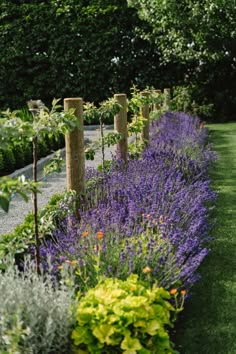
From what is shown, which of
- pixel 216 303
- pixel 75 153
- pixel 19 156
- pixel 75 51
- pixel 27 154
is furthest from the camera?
pixel 75 51

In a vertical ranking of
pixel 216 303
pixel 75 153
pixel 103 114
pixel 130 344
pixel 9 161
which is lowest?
pixel 216 303

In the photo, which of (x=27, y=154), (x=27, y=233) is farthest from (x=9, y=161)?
(x=27, y=233)

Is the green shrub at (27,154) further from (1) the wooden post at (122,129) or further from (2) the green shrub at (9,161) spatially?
(1) the wooden post at (122,129)

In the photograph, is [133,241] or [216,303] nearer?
[133,241]

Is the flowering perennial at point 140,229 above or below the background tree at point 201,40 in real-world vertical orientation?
below

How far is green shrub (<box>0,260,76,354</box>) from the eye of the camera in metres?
2.77

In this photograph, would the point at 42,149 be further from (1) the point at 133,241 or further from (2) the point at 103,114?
(1) the point at 133,241

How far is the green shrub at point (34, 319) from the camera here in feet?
9.07

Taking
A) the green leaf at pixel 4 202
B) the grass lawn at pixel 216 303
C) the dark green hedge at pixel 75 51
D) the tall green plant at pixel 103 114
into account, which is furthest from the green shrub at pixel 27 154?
the dark green hedge at pixel 75 51

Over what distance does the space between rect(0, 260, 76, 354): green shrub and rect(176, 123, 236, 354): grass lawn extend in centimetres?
92

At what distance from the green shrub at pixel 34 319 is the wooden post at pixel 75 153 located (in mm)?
2204

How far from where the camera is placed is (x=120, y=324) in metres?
2.83

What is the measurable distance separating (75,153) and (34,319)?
8.15ft

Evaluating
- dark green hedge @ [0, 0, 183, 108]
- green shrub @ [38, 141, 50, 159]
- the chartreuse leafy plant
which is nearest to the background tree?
dark green hedge @ [0, 0, 183, 108]
